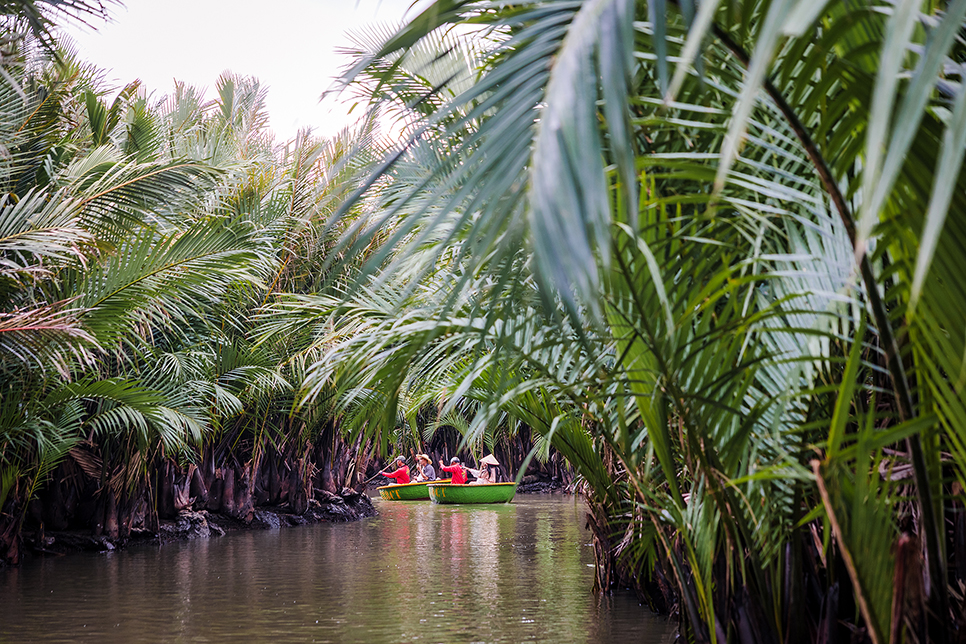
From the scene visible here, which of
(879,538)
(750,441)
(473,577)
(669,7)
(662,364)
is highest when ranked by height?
(669,7)

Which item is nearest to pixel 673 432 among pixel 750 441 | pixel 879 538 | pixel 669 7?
pixel 750 441

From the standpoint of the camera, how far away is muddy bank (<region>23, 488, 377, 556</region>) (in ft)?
34.1

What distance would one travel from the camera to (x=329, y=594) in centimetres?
724

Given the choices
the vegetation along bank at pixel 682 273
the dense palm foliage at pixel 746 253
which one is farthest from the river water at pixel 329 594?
the dense palm foliage at pixel 746 253

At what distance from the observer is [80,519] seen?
36.4ft

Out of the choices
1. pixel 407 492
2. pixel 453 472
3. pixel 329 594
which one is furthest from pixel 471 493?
pixel 329 594

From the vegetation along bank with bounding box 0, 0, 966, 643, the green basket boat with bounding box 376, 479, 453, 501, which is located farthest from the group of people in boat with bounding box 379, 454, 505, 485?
the vegetation along bank with bounding box 0, 0, 966, 643

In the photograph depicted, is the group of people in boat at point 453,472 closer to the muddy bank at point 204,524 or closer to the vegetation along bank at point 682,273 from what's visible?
the muddy bank at point 204,524

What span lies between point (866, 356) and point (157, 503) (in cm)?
1142

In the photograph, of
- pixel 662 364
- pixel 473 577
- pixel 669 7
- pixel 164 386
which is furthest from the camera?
pixel 164 386

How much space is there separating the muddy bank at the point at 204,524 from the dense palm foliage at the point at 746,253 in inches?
334

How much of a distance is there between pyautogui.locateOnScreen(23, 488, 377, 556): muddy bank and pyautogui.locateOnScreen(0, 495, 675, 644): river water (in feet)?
1.35

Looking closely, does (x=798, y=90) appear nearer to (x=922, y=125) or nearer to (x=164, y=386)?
(x=922, y=125)

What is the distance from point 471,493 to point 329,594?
1241 centimetres
